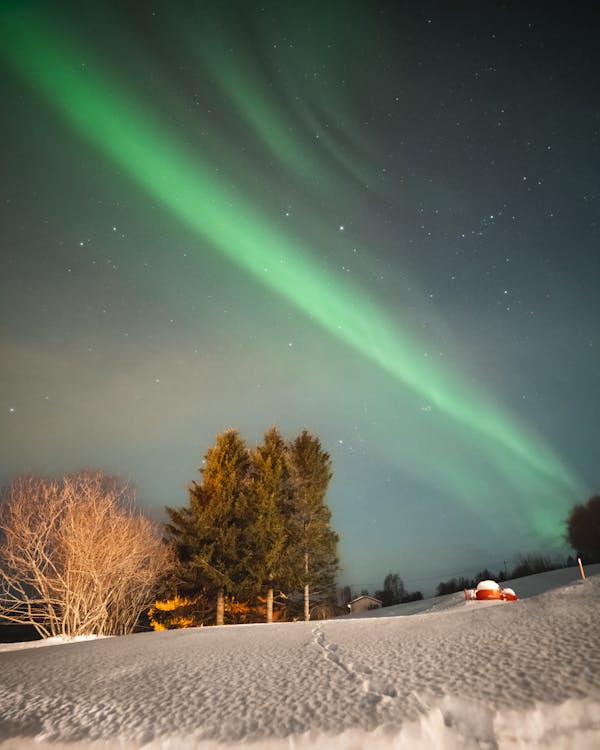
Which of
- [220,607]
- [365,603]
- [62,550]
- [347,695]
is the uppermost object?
[62,550]

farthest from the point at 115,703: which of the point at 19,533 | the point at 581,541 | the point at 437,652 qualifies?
the point at 581,541

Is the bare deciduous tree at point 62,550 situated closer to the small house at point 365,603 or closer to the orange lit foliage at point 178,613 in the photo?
the orange lit foliage at point 178,613

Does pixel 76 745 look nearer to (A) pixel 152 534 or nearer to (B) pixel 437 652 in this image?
(B) pixel 437 652

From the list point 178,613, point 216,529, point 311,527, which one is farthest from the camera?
point 311,527

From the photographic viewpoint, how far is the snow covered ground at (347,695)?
111 cm

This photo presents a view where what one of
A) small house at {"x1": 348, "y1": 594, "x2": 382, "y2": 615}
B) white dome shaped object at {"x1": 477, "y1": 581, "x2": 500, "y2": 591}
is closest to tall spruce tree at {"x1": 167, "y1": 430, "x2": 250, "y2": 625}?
white dome shaped object at {"x1": 477, "y1": 581, "x2": 500, "y2": 591}

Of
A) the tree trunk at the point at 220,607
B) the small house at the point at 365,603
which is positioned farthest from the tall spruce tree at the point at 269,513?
the small house at the point at 365,603

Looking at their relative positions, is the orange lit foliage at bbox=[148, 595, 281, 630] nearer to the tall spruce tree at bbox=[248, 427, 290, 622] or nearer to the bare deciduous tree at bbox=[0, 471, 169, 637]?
the tall spruce tree at bbox=[248, 427, 290, 622]

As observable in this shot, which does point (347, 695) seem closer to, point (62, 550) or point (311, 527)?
point (62, 550)

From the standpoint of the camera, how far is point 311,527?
720 inches

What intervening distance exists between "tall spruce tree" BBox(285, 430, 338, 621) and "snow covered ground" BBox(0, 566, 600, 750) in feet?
51.4

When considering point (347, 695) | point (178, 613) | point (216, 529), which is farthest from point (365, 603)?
point (347, 695)

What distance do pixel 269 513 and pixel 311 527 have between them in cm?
368

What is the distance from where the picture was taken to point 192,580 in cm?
1397
